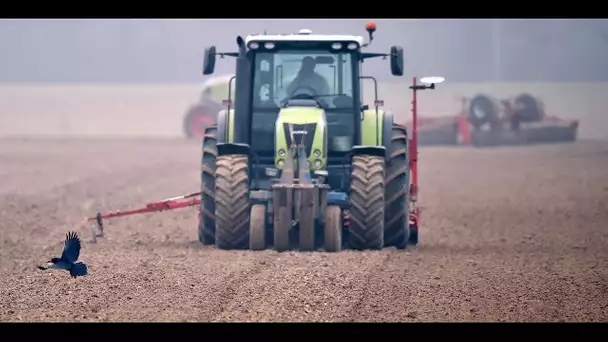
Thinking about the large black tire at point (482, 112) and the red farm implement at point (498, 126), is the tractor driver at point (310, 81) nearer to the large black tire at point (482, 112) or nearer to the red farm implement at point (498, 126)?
the red farm implement at point (498, 126)

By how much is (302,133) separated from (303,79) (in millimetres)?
865

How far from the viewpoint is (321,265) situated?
461 inches

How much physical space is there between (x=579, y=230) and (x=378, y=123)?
3.46 meters

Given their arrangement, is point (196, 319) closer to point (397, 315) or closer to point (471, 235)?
point (397, 315)

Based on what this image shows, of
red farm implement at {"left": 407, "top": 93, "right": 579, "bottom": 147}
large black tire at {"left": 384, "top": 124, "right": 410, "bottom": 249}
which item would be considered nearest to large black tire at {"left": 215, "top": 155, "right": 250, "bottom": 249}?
large black tire at {"left": 384, "top": 124, "right": 410, "bottom": 249}

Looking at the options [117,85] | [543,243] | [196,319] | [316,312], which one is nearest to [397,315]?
[316,312]

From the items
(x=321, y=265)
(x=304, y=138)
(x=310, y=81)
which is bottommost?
(x=321, y=265)

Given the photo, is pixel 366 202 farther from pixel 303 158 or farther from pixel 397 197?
pixel 303 158

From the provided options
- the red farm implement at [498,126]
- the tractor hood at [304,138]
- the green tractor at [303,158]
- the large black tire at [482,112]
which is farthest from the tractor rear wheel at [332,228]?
the large black tire at [482,112]

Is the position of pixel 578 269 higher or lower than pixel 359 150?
lower

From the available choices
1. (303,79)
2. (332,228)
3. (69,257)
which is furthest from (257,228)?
(69,257)

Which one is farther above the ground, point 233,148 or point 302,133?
point 302,133
